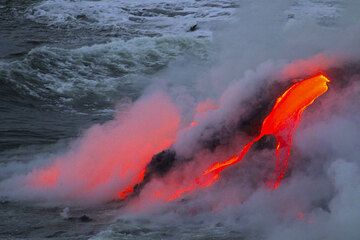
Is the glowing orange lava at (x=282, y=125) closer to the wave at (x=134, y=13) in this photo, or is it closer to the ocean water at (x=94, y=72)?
the ocean water at (x=94, y=72)

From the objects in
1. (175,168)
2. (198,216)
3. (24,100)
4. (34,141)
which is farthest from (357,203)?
(24,100)

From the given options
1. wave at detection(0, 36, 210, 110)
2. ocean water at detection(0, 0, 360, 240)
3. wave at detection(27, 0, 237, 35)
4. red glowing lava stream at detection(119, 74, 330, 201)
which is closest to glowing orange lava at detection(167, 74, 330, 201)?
red glowing lava stream at detection(119, 74, 330, 201)

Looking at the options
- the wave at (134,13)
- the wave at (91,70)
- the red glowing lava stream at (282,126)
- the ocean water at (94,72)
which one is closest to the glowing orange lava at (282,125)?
the red glowing lava stream at (282,126)

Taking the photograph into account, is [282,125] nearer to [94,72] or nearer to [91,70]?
[94,72]

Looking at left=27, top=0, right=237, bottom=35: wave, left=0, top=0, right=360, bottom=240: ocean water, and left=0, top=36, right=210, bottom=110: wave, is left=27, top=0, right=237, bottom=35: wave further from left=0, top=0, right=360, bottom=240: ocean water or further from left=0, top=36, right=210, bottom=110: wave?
left=0, top=36, right=210, bottom=110: wave

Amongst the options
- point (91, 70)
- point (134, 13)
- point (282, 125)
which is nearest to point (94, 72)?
point (91, 70)
